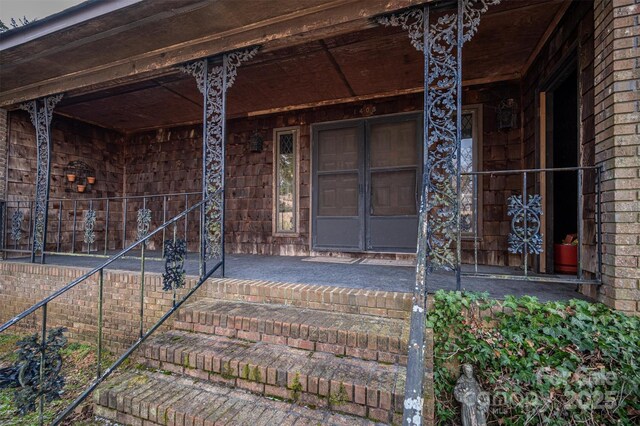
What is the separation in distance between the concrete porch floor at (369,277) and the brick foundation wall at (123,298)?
0.82 ft

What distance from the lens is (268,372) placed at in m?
1.90

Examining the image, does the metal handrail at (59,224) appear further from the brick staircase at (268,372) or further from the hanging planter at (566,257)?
the hanging planter at (566,257)

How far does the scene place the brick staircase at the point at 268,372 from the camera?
1.70 metres

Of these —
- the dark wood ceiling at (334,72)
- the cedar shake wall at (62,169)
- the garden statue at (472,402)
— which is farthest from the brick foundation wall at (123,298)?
the dark wood ceiling at (334,72)

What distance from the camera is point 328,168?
4852 millimetres

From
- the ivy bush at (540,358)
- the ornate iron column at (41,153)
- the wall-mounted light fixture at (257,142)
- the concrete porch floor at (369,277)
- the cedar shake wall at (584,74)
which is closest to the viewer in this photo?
the ivy bush at (540,358)

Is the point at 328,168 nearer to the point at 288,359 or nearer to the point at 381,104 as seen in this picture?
the point at 381,104

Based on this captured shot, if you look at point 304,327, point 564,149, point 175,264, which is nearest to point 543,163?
point 564,149

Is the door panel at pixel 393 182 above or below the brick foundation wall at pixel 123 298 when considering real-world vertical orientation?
above

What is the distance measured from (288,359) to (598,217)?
2358 mm

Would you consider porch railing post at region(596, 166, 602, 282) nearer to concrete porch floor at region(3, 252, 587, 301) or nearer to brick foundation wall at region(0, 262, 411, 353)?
concrete porch floor at region(3, 252, 587, 301)

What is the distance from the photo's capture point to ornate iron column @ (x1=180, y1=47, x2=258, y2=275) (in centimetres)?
311

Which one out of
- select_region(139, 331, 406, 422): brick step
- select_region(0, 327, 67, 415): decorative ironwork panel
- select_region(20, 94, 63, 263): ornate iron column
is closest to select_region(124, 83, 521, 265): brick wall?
select_region(20, 94, 63, 263): ornate iron column

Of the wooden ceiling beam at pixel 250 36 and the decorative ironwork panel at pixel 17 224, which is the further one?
the decorative ironwork panel at pixel 17 224
